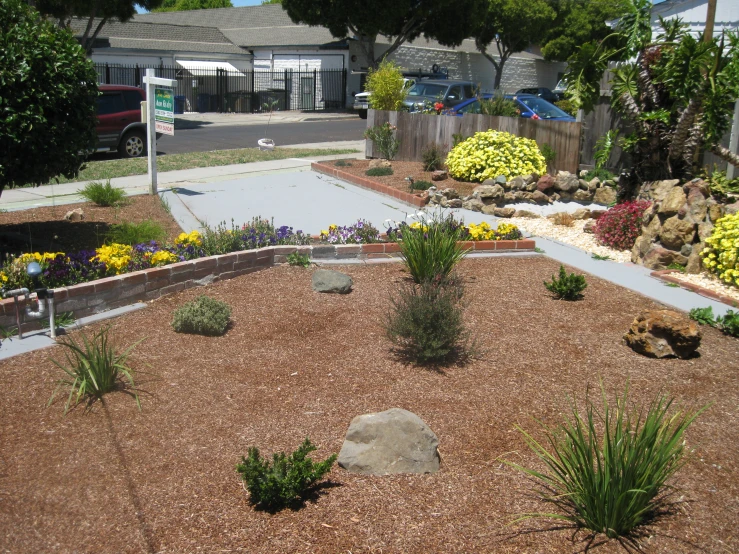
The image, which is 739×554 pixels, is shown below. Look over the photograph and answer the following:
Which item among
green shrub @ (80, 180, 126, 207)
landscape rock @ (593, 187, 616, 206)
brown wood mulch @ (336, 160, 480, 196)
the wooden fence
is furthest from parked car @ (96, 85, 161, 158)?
landscape rock @ (593, 187, 616, 206)

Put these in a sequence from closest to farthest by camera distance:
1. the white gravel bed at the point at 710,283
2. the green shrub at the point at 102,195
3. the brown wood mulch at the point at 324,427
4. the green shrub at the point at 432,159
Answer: the brown wood mulch at the point at 324,427 < the white gravel bed at the point at 710,283 < the green shrub at the point at 102,195 < the green shrub at the point at 432,159

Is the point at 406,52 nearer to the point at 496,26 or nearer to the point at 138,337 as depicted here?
the point at 496,26

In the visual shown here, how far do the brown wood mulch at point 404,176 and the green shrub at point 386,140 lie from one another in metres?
0.33

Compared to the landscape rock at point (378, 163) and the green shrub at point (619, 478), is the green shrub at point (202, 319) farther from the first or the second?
the landscape rock at point (378, 163)

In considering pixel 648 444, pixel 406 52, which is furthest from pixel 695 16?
pixel 406 52

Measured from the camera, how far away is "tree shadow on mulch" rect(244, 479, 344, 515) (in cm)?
415

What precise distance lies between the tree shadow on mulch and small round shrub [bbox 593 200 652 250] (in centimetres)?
697

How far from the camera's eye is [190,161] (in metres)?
16.9

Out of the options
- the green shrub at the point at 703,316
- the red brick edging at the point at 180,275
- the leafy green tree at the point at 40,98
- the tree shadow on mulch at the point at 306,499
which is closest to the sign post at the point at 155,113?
the leafy green tree at the point at 40,98

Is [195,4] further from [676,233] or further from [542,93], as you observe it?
[676,233]

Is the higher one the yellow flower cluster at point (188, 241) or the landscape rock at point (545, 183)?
the landscape rock at point (545, 183)

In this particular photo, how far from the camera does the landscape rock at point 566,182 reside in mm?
12836

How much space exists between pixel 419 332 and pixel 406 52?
4134cm

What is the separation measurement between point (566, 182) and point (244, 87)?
3028 cm
